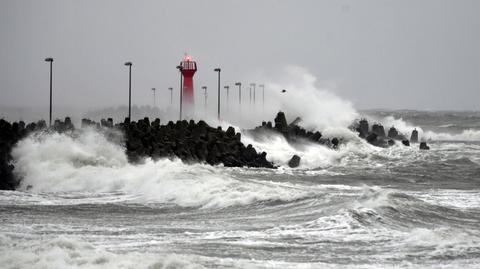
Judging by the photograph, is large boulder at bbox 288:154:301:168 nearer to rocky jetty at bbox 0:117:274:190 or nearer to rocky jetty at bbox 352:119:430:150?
rocky jetty at bbox 0:117:274:190

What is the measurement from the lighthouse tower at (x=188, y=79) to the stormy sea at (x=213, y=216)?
23570mm

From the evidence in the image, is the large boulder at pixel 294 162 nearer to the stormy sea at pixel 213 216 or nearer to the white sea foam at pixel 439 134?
the stormy sea at pixel 213 216

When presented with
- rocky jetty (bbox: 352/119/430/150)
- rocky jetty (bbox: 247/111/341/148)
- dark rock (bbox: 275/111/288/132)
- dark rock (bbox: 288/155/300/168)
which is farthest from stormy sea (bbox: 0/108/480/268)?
rocky jetty (bbox: 352/119/430/150)

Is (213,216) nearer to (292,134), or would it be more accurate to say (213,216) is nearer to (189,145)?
(189,145)

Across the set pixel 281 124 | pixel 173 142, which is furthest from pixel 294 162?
pixel 281 124

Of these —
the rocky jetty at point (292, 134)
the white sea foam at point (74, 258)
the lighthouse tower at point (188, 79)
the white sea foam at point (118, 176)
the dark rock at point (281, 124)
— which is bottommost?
the white sea foam at point (74, 258)

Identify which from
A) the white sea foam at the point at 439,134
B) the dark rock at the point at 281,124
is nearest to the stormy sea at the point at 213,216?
the dark rock at the point at 281,124

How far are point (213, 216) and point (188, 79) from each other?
3767 cm

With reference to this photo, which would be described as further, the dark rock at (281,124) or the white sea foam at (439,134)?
the white sea foam at (439,134)

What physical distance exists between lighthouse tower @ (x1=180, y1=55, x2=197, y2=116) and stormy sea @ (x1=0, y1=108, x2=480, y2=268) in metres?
23.6

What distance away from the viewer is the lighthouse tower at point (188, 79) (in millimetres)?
53375

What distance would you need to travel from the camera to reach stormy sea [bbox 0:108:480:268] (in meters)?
12.0

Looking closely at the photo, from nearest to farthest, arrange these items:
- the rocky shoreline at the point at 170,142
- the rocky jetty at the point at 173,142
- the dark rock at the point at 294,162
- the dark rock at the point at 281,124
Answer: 1. the rocky shoreline at the point at 170,142
2. the rocky jetty at the point at 173,142
3. the dark rock at the point at 294,162
4. the dark rock at the point at 281,124

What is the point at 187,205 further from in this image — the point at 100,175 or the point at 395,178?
the point at 395,178
